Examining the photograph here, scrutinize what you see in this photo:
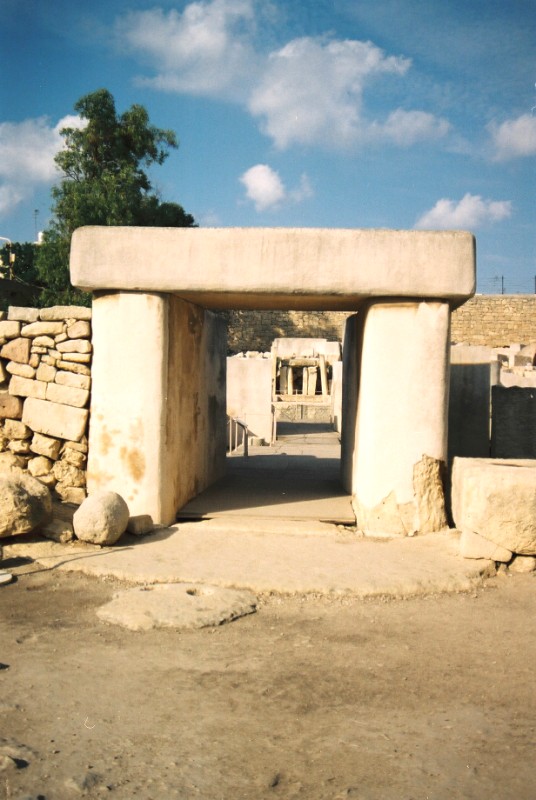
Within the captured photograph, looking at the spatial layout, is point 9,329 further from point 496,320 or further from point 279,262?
point 496,320

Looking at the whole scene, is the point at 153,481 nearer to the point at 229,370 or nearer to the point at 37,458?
the point at 37,458

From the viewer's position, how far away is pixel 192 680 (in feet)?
12.5

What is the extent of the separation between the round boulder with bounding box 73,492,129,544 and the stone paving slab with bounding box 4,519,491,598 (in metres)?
0.11

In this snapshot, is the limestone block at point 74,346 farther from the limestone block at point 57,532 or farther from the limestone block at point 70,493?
the limestone block at point 57,532

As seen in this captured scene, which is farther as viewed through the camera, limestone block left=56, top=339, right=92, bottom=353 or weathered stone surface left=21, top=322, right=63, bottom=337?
weathered stone surface left=21, top=322, right=63, bottom=337

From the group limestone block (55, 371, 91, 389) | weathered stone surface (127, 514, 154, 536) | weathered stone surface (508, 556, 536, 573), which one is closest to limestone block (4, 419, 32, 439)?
limestone block (55, 371, 91, 389)

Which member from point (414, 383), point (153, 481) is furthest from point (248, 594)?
point (414, 383)

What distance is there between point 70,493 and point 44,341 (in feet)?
5.32

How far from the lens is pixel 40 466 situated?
737 cm

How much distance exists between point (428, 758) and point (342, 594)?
2.29 m

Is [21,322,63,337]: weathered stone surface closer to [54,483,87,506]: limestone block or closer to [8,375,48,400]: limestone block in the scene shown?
[8,375,48,400]: limestone block

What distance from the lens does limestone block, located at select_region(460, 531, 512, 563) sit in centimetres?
596

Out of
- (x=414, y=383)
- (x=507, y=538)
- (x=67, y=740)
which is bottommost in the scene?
(x=67, y=740)

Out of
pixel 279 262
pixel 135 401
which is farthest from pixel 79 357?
pixel 279 262
